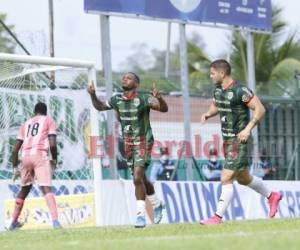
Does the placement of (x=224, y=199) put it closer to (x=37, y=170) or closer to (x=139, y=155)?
(x=139, y=155)

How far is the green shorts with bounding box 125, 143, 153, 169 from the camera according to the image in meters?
12.8

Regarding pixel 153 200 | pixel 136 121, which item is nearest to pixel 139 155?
pixel 136 121

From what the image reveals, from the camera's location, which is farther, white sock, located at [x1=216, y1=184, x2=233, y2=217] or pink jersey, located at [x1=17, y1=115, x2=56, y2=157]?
pink jersey, located at [x1=17, y1=115, x2=56, y2=157]

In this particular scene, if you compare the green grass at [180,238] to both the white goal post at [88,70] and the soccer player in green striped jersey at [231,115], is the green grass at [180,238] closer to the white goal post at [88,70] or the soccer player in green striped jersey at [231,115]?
the soccer player in green striped jersey at [231,115]

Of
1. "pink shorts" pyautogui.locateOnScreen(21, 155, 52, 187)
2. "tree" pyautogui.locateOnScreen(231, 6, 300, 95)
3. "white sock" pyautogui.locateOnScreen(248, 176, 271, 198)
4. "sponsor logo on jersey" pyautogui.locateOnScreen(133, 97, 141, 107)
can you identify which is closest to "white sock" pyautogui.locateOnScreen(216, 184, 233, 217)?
"white sock" pyautogui.locateOnScreen(248, 176, 271, 198)

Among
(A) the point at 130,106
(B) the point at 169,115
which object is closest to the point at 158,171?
(B) the point at 169,115

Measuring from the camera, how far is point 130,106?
1298cm

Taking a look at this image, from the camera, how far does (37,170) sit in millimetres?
14383

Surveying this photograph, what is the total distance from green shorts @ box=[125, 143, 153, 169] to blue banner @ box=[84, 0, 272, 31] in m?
5.87

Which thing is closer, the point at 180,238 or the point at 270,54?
the point at 180,238

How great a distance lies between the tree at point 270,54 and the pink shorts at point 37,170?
99.3 feet

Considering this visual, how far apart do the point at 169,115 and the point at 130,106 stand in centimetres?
874

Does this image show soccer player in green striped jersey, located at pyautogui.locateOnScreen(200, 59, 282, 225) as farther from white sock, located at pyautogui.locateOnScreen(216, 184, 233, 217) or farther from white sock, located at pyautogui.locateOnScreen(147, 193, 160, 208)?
white sock, located at pyautogui.locateOnScreen(147, 193, 160, 208)

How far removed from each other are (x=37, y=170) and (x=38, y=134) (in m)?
0.49
